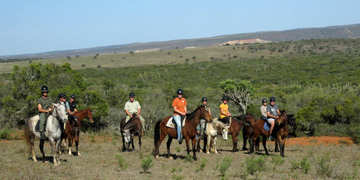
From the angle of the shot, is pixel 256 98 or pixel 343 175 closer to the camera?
pixel 343 175

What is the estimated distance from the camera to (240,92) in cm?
3409

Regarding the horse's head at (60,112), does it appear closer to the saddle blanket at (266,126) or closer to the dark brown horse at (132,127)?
the dark brown horse at (132,127)

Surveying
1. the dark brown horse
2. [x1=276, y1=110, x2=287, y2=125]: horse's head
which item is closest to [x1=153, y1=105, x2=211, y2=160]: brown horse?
the dark brown horse

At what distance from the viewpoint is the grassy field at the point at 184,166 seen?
11633 mm

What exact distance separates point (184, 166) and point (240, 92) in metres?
21.1

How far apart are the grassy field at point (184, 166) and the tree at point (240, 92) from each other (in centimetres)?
1116

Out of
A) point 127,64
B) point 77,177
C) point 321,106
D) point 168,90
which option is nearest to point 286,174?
point 77,177

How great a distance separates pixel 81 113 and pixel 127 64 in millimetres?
81808

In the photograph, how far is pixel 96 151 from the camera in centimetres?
1770

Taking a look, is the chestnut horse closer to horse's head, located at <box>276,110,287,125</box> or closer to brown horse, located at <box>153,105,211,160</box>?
horse's head, located at <box>276,110,287,125</box>

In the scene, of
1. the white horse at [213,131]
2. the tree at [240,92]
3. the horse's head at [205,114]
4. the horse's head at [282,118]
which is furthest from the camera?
the tree at [240,92]

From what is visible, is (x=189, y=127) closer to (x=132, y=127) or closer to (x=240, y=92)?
(x=132, y=127)

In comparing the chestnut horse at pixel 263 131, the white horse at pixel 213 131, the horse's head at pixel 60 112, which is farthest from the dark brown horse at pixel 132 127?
the chestnut horse at pixel 263 131

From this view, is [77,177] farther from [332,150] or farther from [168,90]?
[168,90]
